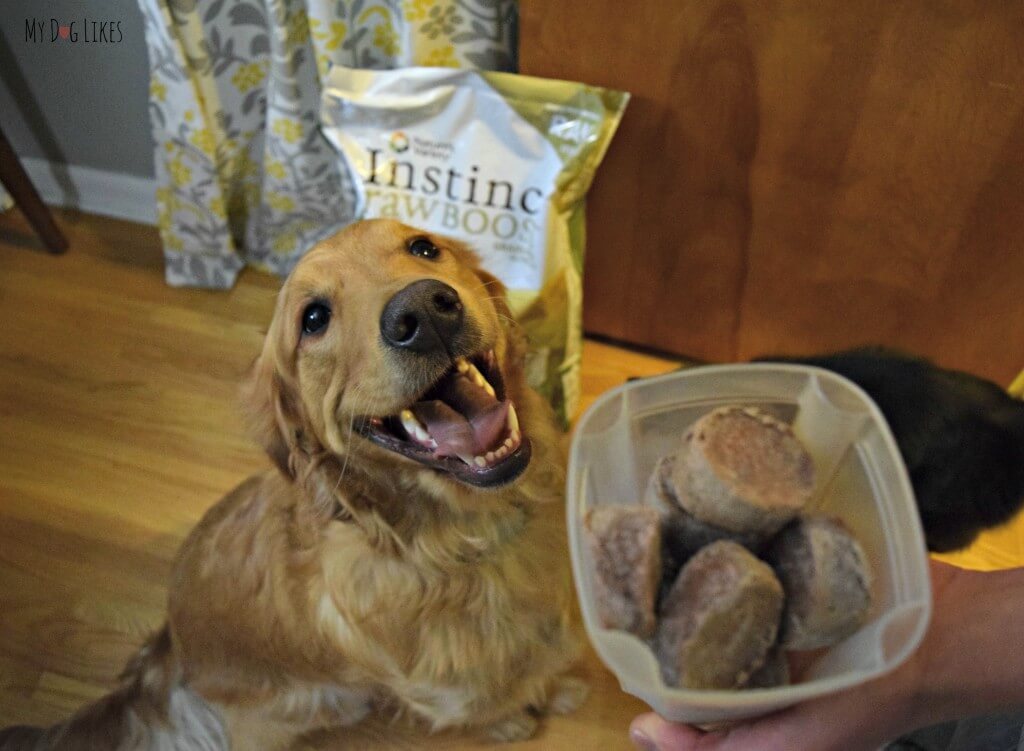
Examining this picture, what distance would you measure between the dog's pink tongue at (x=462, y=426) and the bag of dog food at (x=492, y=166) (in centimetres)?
63

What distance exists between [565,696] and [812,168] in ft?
3.65

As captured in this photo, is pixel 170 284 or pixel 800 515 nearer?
pixel 800 515

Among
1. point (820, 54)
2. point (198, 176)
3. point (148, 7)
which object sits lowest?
point (198, 176)

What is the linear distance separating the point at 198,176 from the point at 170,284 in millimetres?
400

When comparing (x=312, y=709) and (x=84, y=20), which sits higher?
(x=84, y=20)

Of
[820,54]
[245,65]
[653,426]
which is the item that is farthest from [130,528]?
[820,54]

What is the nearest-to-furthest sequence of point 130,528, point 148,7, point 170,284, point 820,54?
point 820,54 < point 148,7 < point 130,528 < point 170,284

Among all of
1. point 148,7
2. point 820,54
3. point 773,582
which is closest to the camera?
point 773,582

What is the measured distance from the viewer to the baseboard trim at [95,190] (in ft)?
7.41

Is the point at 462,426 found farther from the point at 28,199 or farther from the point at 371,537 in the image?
the point at 28,199

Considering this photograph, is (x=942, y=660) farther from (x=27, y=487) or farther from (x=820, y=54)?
(x=27, y=487)

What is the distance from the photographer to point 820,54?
4.17 feet

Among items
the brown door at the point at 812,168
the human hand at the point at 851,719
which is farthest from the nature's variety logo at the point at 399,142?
the human hand at the point at 851,719

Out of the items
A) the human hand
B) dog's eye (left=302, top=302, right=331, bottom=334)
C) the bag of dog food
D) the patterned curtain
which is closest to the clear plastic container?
the human hand
